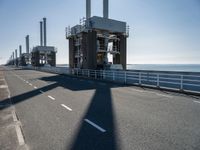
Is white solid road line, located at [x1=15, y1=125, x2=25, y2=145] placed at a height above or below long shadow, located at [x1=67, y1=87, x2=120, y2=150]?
below

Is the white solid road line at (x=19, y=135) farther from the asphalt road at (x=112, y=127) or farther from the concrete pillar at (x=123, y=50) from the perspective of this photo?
the concrete pillar at (x=123, y=50)

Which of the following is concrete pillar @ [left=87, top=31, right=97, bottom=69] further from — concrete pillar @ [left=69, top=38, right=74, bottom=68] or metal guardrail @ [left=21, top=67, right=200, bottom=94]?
concrete pillar @ [left=69, top=38, right=74, bottom=68]

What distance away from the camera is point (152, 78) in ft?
61.5

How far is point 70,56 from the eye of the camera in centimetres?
3975

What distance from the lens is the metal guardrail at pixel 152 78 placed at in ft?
46.3

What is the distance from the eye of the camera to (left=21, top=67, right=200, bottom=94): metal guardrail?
556 inches

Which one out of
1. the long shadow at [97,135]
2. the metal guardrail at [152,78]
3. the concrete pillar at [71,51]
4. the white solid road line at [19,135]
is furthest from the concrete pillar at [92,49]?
the white solid road line at [19,135]

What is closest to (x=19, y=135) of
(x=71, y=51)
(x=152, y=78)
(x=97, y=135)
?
(x=97, y=135)

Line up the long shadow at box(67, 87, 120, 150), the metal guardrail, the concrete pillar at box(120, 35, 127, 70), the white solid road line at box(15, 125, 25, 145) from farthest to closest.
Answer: the concrete pillar at box(120, 35, 127, 70)
the metal guardrail
the white solid road line at box(15, 125, 25, 145)
the long shadow at box(67, 87, 120, 150)

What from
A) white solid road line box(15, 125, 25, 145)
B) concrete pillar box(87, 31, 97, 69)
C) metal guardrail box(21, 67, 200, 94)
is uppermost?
concrete pillar box(87, 31, 97, 69)

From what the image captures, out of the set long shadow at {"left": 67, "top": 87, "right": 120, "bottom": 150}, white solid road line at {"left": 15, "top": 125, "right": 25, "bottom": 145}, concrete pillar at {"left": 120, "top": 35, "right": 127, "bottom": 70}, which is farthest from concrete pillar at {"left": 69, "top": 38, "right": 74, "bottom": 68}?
white solid road line at {"left": 15, "top": 125, "right": 25, "bottom": 145}

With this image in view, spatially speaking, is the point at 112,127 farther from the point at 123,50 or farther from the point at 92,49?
the point at 123,50

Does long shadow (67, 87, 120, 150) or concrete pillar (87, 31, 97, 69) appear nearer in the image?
long shadow (67, 87, 120, 150)

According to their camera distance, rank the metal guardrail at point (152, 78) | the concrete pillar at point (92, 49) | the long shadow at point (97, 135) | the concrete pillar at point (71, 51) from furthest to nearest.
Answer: the concrete pillar at point (71, 51)
the concrete pillar at point (92, 49)
the metal guardrail at point (152, 78)
the long shadow at point (97, 135)
